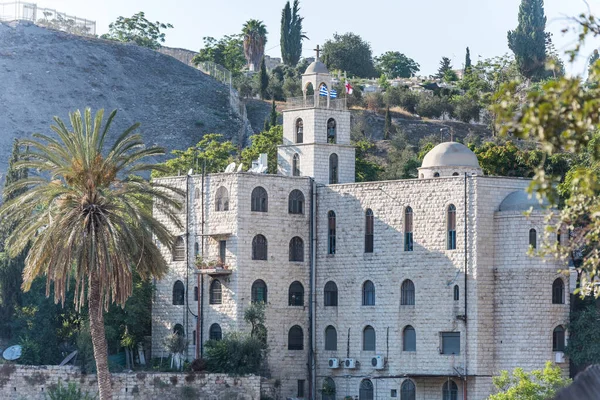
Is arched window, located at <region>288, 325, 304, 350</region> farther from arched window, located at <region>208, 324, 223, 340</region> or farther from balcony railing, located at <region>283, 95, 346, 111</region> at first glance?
balcony railing, located at <region>283, 95, 346, 111</region>

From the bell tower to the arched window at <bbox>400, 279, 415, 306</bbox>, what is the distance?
6.19 metres

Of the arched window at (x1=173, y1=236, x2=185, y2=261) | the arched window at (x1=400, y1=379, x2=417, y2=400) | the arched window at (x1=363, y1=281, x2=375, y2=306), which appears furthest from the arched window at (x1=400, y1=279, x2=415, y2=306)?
the arched window at (x1=173, y1=236, x2=185, y2=261)

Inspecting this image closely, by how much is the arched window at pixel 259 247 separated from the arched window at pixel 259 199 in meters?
1.14

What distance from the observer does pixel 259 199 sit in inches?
2354

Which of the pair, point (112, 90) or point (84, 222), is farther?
point (112, 90)

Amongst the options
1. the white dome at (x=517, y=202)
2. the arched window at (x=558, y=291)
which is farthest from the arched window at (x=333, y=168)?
the arched window at (x=558, y=291)

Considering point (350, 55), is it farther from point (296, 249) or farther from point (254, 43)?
point (296, 249)

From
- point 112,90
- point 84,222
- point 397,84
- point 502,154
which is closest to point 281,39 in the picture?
point 397,84

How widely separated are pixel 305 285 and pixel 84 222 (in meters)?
14.8

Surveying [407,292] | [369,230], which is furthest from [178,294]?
[407,292]

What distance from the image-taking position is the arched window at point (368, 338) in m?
58.9

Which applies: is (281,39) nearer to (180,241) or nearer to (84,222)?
(180,241)

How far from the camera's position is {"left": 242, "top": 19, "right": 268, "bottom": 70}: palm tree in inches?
5487

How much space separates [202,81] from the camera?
12506 cm
